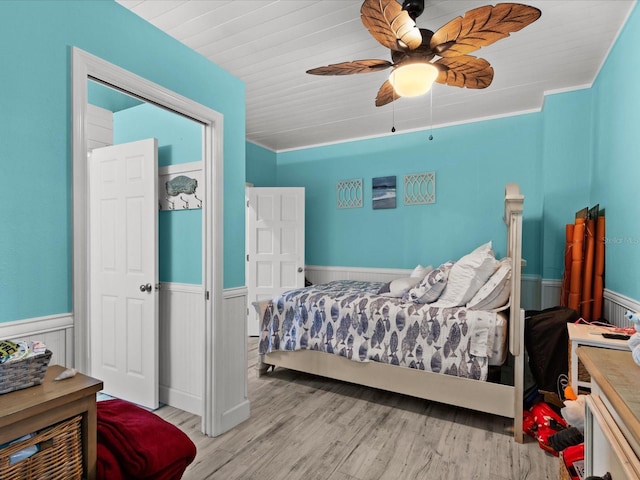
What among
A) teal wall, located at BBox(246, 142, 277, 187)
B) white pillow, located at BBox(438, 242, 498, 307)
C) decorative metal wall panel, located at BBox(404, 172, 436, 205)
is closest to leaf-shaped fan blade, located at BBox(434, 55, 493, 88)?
white pillow, located at BBox(438, 242, 498, 307)

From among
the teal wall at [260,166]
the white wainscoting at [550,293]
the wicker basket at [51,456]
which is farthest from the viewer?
the teal wall at [260,166]

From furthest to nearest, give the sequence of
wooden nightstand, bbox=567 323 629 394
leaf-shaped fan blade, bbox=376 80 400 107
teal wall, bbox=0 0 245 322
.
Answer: leaf-shaped fan blade, bbox=376 80 400 107
wooden nightstand, bbox=567 323 629 394
teal wall, bbox=0 0 245 322

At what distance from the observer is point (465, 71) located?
212 cm

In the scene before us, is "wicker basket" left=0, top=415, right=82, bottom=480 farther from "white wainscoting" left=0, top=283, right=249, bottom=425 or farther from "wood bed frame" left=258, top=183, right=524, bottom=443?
"wood bed frame" left=258, top=183, right=524, bottom=443

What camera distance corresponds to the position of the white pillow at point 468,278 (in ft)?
8.69

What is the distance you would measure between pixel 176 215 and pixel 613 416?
8.93ft

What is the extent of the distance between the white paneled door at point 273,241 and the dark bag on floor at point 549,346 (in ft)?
9.26

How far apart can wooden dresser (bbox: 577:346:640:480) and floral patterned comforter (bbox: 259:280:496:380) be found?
1403 mm

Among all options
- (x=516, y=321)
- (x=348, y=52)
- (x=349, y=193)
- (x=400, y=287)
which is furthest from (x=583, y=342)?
(x=349, y=193)

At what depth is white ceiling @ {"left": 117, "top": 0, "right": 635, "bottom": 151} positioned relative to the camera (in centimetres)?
Answer: 211

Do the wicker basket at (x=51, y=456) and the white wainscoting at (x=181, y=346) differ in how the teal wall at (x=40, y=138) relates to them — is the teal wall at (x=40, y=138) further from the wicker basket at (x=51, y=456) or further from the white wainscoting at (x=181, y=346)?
the white wainscoting at (x=181, y=346)

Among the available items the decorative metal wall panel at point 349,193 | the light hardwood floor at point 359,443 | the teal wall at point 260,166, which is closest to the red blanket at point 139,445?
the light hardwood floor at point 359,443

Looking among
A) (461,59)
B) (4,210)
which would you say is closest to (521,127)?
(461,59)

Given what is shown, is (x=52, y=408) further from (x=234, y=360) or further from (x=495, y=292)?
(x=495, y=292)
